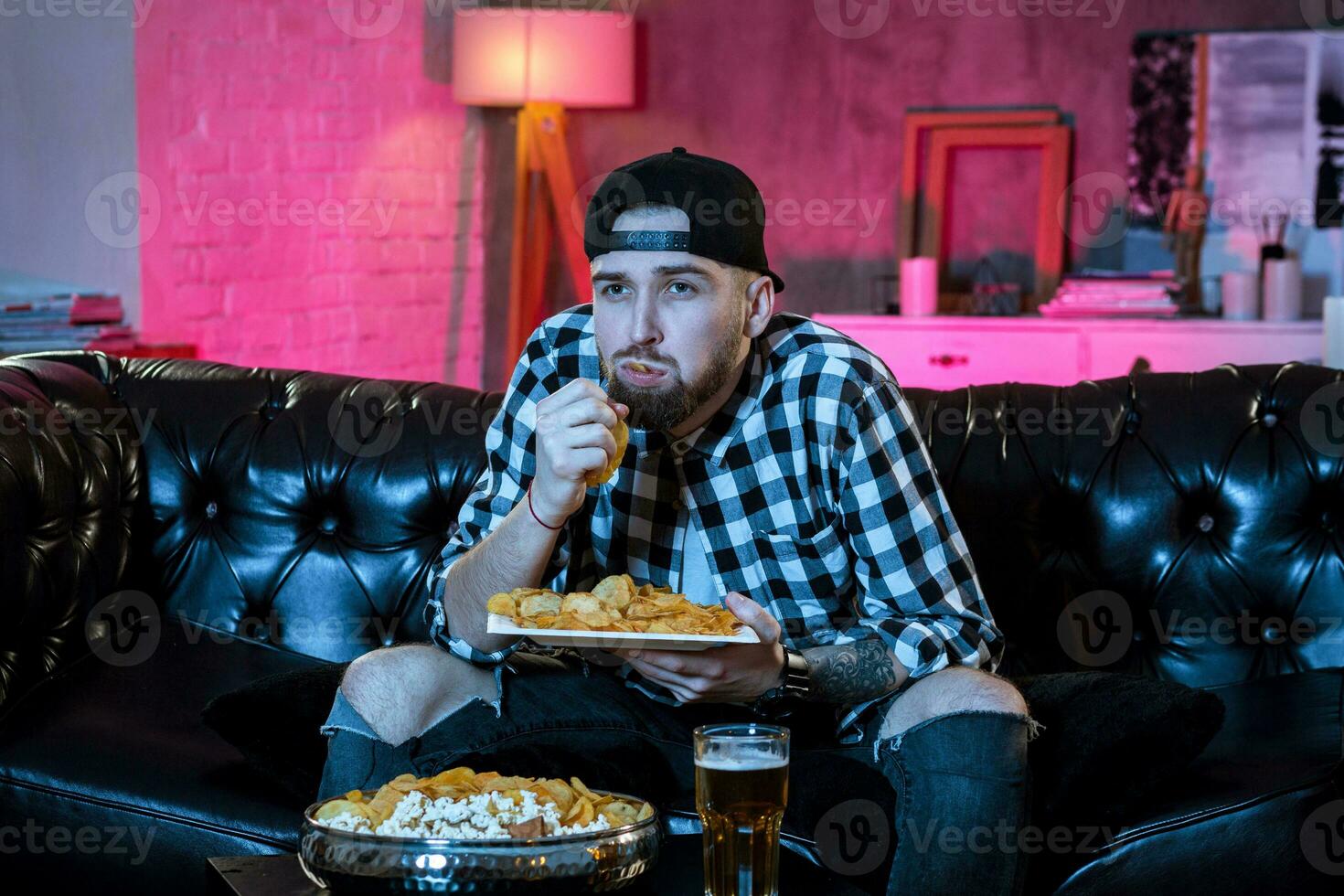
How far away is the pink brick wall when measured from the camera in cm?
385

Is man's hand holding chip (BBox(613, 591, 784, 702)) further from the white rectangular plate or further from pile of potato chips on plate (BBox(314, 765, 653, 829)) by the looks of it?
pile of potato chips on plate (BBox(314, 765, 653, 829))

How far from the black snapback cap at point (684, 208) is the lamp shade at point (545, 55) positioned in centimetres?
290

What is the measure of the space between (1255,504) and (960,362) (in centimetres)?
230

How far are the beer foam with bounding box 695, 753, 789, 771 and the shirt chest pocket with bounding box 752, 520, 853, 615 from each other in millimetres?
626

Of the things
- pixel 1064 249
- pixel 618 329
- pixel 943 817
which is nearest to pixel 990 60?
pixel 1064 249

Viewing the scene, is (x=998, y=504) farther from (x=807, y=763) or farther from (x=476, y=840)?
(x=476, y=840)

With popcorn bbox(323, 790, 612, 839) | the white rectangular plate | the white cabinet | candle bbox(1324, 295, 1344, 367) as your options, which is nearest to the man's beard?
the white rectangular plate

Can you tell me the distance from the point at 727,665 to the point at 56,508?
47.3 inches

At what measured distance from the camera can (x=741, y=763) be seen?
1304 mm

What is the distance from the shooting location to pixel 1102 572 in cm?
230

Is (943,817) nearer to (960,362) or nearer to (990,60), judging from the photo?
(960,362)

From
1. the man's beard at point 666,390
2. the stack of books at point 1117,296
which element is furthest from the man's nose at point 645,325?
the stack of books at point 1117,296

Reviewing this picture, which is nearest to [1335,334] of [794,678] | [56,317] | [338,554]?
[794,678]

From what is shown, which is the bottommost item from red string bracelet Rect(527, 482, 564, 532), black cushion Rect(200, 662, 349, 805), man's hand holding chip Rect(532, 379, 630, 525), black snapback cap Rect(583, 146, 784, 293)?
black cushion Rect(200, 662, 349, 805)
